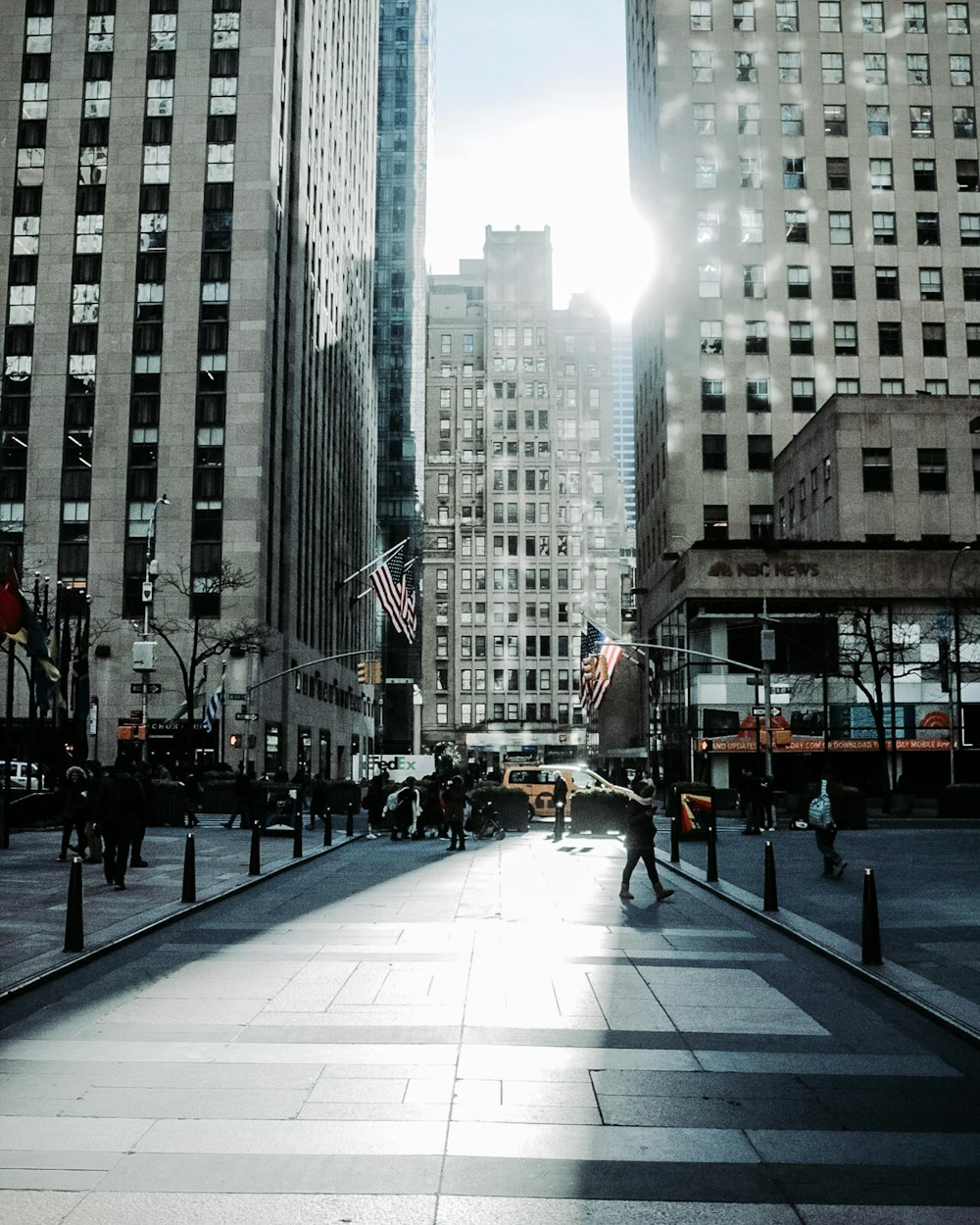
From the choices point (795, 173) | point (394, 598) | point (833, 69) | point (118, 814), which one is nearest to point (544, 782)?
point (394, 598)

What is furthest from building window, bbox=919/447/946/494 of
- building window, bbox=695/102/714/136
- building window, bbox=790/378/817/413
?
building window, bbox=695/102/714/136

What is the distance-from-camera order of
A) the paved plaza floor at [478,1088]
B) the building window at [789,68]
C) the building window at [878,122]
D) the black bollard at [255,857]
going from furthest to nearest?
1. the building window at [789,68]
2. the building window at [878,122]
3. the black bollard at [255,857]
4. the paved plaza floor at [478,1088]

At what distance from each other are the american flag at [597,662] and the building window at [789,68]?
4217 cm

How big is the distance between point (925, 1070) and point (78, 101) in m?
70.5

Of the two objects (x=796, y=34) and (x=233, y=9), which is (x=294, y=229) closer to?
(x=233, y=9)

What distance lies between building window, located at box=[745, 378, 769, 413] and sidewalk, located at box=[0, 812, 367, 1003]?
48656 mm

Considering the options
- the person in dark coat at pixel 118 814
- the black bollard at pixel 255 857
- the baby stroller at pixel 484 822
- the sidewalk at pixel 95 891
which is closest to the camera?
the sidewalk at pixel 95 891

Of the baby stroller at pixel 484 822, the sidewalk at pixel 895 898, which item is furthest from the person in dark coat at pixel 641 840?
the baby stroller at pixel 484 822

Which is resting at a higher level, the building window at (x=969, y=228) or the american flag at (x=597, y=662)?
the building window at (x=969, y=228)

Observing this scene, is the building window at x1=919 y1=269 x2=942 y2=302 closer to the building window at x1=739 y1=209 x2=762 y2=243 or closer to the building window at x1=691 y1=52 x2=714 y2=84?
the building window at x1=739 y1=209 x2=762 y2=243

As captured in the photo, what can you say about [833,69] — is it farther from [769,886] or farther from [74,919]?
[74,919]

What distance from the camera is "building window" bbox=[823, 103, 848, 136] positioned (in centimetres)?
7294

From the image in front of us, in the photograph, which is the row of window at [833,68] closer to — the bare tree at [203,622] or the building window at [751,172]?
the building window at [751,172]

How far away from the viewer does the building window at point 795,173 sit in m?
72.9
